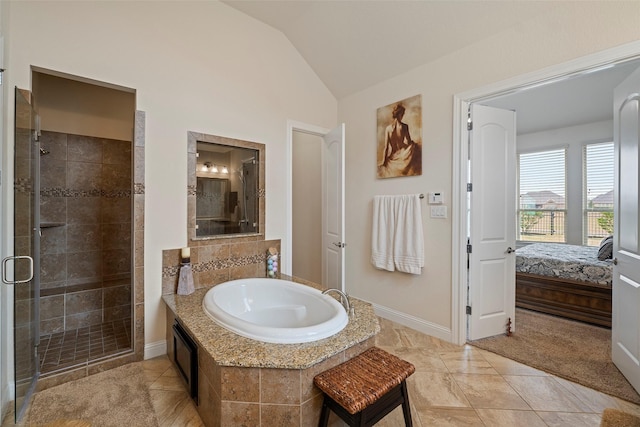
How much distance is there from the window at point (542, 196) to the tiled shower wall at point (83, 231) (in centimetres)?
654

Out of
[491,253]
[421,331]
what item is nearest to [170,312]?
[421,331]

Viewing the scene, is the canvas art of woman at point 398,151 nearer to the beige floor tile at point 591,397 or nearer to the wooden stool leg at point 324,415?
the beige floor tile at point 591,397

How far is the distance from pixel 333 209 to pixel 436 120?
1.35 metres

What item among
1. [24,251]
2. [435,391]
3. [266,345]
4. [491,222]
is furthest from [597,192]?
[24,251]

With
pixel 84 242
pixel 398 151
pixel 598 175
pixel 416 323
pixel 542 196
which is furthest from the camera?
pixel 542 196

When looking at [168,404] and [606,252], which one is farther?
[606,252]

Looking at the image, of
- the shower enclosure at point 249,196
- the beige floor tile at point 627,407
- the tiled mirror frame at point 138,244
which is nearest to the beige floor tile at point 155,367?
the tiled mirror frame at point 138,244

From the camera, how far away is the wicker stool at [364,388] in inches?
47.1

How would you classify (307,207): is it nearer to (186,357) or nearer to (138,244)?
(138,244)

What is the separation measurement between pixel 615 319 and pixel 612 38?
6.61 feet

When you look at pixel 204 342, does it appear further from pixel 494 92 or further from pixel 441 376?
pixel 494 92

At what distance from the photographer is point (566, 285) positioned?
3.02m

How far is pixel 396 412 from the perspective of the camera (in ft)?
5.56

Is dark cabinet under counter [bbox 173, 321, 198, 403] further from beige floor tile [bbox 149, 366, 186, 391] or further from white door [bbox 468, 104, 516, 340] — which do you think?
white door [bbox 468, 104, 516, 340]
